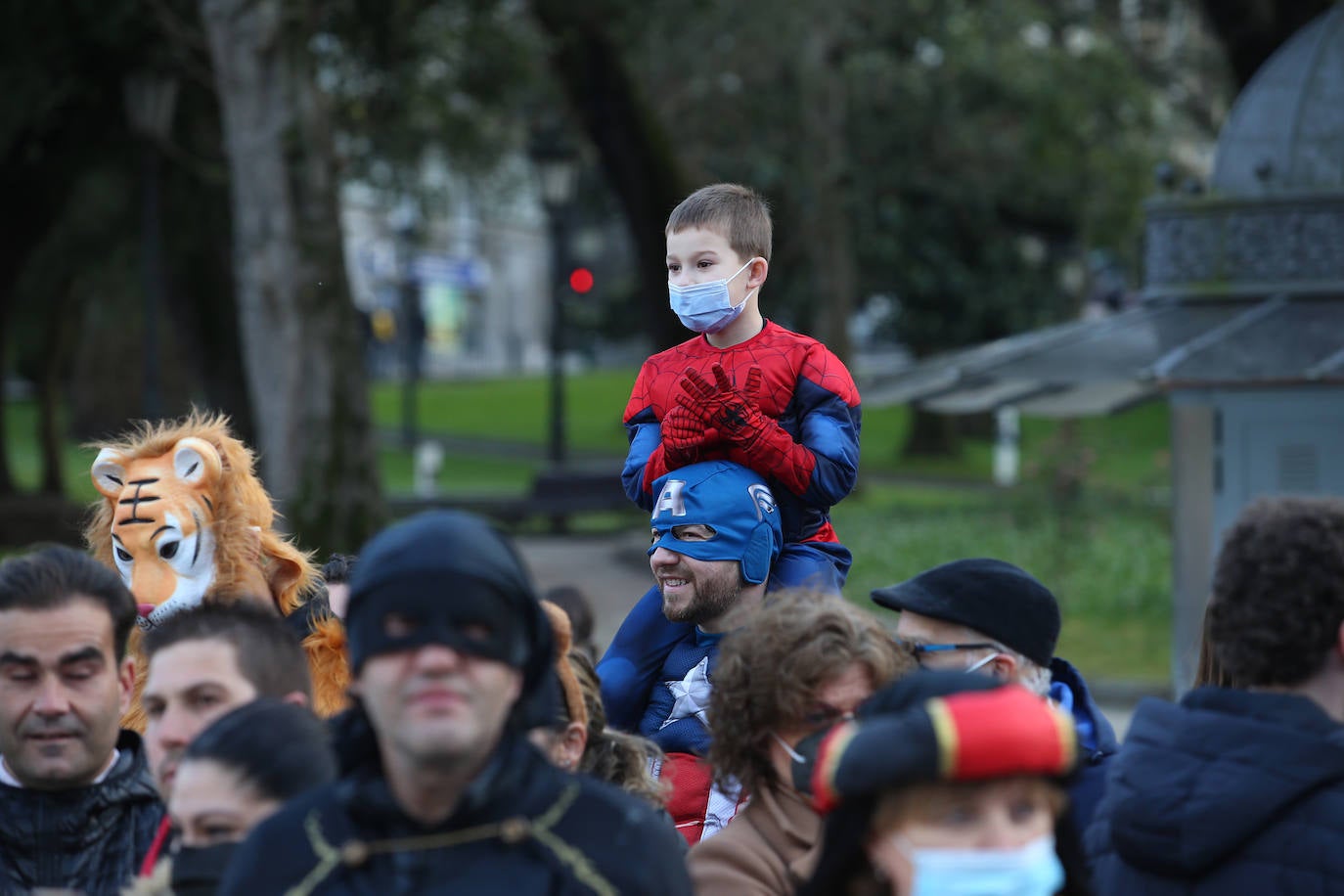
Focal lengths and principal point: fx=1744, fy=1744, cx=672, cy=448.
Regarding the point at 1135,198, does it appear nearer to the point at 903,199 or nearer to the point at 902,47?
the point at 902,47

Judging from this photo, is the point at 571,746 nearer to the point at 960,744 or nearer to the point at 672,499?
the point at 672,499

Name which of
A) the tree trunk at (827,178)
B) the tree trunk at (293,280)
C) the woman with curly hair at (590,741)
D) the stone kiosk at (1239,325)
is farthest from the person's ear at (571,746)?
the tree trunk at (827,178)

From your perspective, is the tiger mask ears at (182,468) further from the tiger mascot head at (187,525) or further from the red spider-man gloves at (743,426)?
the red spider-man gloves at (743,426)

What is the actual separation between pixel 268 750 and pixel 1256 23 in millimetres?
15627

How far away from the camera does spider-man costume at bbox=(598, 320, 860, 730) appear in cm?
427

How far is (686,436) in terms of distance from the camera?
4199 millimetres

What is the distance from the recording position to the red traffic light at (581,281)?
21.6 meters

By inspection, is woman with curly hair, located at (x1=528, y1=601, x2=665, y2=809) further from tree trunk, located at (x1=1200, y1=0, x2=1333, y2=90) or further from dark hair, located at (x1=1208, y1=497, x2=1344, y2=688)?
tree trunk, located at (x1=1200, y1=0, x2=1333, y2=90)

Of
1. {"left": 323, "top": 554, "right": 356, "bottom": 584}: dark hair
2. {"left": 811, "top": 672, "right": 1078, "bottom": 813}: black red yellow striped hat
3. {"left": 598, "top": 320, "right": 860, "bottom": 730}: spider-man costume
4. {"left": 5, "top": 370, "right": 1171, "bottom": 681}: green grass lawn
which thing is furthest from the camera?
{"left": 5, "top": 370, "right": 1171, "bottom": 681}: green grass lawn

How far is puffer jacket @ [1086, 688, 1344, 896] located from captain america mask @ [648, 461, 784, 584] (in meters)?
1.30

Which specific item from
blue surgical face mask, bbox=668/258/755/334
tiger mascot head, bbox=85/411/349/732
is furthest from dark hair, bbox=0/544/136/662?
blue surgical face mask, bbox=668/258/755/334

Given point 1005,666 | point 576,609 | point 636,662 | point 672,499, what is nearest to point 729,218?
point 672,499

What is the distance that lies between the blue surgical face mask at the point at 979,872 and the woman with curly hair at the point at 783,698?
851mm

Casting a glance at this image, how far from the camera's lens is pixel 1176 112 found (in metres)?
33.1
